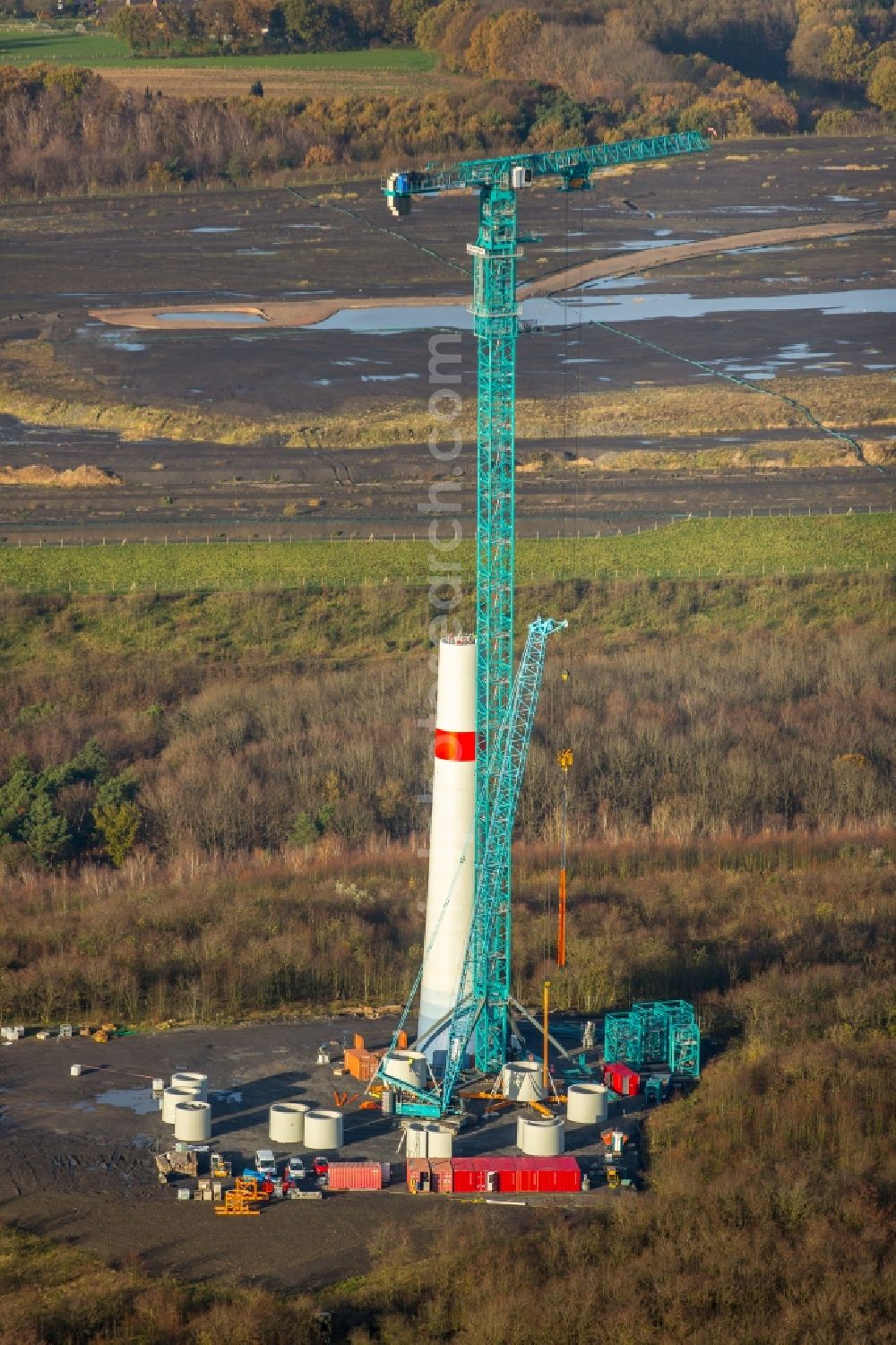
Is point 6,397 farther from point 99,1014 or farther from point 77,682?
point 99,1014

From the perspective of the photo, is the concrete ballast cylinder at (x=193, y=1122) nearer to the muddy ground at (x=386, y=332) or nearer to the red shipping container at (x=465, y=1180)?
the red shipping container at (x=465, y=1180)

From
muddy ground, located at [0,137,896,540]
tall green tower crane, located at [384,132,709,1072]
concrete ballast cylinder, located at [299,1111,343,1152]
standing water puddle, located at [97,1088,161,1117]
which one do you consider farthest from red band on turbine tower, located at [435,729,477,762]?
muddy ground, located at [0,137,896,540]

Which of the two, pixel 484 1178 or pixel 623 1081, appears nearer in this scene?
pixel 484 1178

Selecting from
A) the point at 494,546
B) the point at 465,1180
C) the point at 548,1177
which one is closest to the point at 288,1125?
the point at 465,1180

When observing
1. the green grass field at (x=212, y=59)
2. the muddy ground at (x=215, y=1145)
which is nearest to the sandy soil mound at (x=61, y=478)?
the muddy ground at (x=215, y=1145)

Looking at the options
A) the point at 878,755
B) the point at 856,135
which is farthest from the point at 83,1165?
the point at 856,135

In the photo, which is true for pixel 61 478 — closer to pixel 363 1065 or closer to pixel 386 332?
pixel 386 332

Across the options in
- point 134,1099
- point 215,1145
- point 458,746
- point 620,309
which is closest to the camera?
point 215,1145
